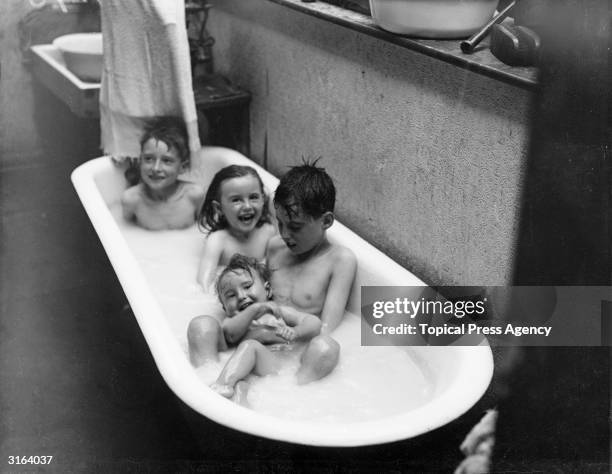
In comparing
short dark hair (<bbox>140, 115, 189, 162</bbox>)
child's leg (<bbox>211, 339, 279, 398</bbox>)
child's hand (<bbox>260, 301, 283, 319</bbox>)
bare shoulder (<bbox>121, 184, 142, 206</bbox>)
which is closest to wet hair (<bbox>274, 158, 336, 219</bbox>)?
child's hand (<bbox>260, 301, 283, 319</bbox>)

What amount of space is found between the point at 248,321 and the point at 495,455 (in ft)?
1.96

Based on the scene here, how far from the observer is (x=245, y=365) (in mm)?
1488

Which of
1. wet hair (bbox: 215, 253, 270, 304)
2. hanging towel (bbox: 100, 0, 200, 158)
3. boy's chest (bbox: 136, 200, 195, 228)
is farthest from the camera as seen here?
boy's chest (bbox: 136, 200, 195, 228)

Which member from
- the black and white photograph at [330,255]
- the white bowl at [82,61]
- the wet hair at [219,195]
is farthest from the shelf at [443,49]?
the white bowl at [82,61]

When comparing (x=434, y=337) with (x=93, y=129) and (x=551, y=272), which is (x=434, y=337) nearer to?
(x=551, y=272)

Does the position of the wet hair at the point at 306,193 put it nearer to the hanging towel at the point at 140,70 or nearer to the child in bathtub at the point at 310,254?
the child in bathtub at the point at 310,254

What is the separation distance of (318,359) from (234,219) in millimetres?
630

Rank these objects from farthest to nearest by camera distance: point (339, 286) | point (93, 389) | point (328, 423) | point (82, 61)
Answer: point (82, 61) → point (93, 389) → point (339, 286) → point (328, 423)

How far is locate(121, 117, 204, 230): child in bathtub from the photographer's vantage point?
7.32 feet

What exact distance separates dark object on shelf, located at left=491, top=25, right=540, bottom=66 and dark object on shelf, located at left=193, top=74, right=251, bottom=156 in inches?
49.7

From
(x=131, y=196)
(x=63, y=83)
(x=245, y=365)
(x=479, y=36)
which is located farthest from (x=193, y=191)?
(x=479, y=36)

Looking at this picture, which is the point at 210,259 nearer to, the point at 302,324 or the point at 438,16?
the point at 302,324

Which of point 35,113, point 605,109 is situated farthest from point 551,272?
point 35,113

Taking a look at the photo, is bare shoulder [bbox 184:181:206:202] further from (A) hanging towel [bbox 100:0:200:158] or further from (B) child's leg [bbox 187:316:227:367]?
(B) child's leg [bbox 187:316:227:367]
